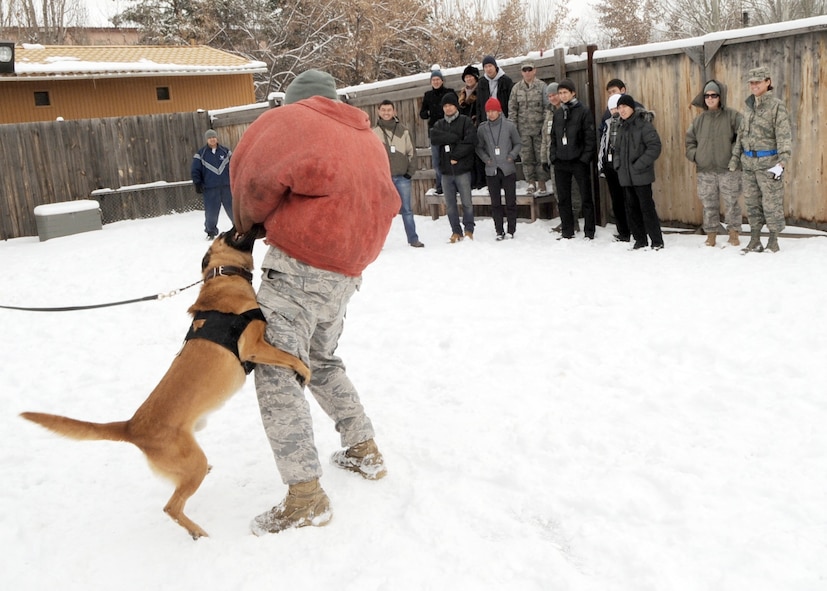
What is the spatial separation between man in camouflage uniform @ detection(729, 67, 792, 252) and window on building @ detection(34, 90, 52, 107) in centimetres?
1971

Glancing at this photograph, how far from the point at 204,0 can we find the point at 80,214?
16.8 m

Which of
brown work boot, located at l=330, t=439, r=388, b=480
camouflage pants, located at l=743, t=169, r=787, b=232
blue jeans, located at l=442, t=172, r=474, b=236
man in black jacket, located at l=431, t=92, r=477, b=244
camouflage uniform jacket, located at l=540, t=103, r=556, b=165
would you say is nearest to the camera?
brown work boot, located at l=330, t=439, r=388, b=480

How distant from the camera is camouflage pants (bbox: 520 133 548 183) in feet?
31.2

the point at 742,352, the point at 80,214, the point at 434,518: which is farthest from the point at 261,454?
the point at 80,214

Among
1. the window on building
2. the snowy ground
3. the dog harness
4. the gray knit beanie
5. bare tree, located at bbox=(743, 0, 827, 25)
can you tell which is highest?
bare tree, located at bbox=(743, 0, 827, 25)

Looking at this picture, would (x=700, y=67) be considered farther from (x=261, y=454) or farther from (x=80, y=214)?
(x=80, y=214)

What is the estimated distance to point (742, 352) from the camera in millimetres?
4738

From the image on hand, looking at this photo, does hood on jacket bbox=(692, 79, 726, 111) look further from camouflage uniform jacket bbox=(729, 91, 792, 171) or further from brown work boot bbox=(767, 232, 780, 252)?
brown work boot bbox=(767, 232, 780, 252)

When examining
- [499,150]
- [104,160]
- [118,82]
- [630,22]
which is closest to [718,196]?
[499,150]

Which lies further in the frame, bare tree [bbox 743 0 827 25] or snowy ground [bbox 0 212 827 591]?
bare tree [bbox 743 0 827 25]

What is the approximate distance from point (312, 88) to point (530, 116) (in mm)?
6691

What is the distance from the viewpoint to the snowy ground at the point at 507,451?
2793 mm

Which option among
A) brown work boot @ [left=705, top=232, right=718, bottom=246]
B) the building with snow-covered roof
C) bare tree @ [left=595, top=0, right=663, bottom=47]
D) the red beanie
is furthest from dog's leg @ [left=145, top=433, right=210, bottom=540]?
bare tree @ [left=595, top=0, right=663, bottom=47]

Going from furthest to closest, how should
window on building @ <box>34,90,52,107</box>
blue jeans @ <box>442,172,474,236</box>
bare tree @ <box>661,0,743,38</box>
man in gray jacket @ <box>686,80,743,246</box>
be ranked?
bare tree @ <box>661,0,743,38</box>, window on building @ <box>34,90,52,107</box>, blue jeans @ <box>442,172,474,236</box>, man in gray jacket @ <box>686,80,743,246</box>
